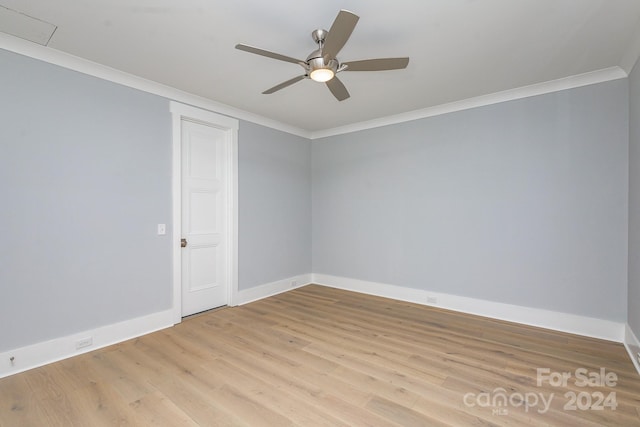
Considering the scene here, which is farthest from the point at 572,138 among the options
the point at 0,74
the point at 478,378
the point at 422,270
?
the point at 0,74

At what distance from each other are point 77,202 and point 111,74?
1305 mm

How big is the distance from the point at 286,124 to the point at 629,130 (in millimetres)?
4093

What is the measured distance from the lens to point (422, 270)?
403 centimetres

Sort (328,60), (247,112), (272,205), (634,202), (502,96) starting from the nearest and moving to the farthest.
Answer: (328,60) < (634,202) < (502,96) < (247,112) < (272,205)

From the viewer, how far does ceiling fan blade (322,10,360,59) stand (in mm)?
1598

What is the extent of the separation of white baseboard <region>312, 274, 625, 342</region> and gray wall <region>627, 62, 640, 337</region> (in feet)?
0.82

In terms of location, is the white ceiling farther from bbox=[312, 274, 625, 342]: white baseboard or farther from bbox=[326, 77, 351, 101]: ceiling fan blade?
bbox=[312, 274, 625, 342]: white baseboard

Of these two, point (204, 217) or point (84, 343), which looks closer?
point (84, 343)

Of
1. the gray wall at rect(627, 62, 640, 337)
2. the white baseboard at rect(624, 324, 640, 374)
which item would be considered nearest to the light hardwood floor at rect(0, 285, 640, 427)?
the white baseboard at rect(624, 324, 640, 374)

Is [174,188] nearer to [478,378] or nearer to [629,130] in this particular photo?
[478,378]

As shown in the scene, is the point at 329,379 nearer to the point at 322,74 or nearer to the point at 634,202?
the point at 322,74

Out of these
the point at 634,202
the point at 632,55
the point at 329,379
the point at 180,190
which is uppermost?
the point at 632,55

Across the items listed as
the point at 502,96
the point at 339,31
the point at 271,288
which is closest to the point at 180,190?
the point at 271,288

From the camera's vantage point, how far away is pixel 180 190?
3.41 metres
